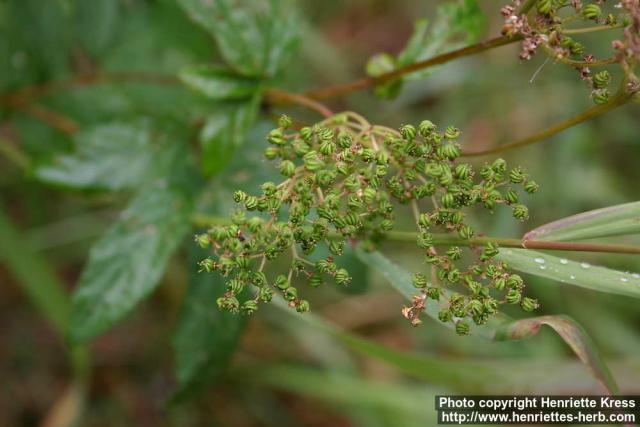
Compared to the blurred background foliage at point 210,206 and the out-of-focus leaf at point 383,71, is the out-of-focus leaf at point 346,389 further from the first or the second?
the out-of-focus leaf at point 383,71

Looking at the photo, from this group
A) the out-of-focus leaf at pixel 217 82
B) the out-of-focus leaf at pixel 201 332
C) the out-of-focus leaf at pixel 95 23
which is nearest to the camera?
the out-of-focus leaf at pixel 217 82

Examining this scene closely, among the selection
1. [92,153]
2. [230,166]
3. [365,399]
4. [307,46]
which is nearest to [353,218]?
[230,166]

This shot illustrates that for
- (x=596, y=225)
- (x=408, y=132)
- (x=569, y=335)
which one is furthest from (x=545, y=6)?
(x=569, y=335)

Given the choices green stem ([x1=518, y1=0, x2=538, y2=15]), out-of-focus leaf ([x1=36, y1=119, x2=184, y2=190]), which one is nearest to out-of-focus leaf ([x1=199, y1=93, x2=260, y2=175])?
out-of-focus leaf ([x1=36, y1=119, x2=184, y2=190])

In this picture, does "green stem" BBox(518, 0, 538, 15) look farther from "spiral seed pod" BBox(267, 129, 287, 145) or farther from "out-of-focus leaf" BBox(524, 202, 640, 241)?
"spiral seed pod" BBox(267, 129, 287, 145)

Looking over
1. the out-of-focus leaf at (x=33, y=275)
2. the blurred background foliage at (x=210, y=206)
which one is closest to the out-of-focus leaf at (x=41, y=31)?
the blurred background foliage at (x=210, y=206)

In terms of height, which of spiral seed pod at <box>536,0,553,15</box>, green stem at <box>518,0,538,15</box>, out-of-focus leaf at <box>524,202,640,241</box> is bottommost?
out-of-focus leaf at <box>524,202,640,241</box>
